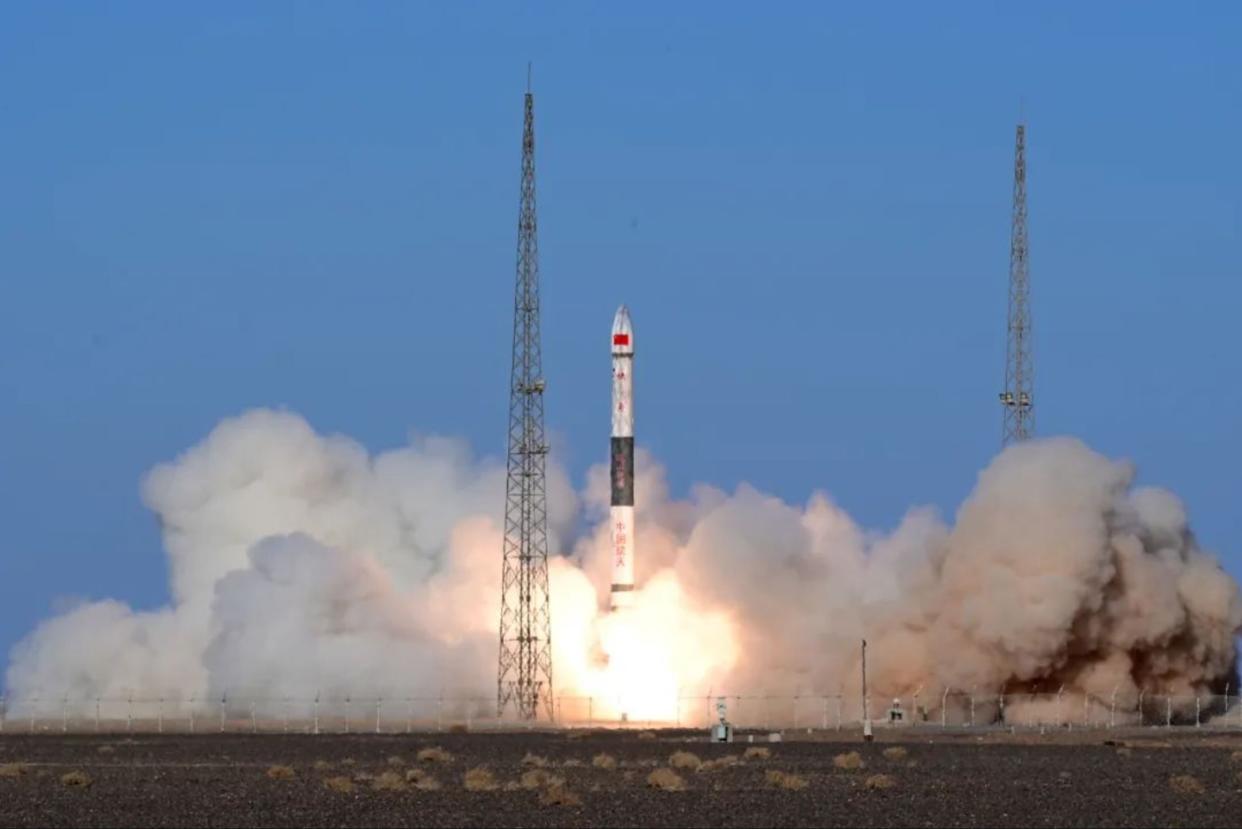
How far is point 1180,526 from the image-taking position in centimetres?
8225

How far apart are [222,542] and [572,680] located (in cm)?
1490

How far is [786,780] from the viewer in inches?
2007

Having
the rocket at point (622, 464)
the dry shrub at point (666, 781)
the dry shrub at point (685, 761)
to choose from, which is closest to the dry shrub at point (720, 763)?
the dry shrub at point (685, 761)

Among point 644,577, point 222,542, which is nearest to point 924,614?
point 644,577

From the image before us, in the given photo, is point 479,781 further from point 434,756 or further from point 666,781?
point 434,756

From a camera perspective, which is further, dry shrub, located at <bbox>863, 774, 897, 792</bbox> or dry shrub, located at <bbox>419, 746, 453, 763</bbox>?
dry shrub, located at <bbox>419, 746, 453, 763</bbox>

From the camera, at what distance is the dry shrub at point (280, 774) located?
5306 cm

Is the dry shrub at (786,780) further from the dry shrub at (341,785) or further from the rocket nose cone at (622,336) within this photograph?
the rocket nose cone at (622,336)

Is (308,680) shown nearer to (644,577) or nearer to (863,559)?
(644,577)

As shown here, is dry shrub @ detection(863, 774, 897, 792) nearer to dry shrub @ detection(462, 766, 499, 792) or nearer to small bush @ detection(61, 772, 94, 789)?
dry shrub @ detection(462, 766, 499, 792)

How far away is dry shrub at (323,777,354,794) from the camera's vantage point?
4850 cm

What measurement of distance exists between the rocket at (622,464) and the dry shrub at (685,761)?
2580 cm

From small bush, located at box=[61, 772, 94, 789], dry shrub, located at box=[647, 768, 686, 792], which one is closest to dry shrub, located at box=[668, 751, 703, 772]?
dry shrub, located at box=[647, 768, 686, 792]

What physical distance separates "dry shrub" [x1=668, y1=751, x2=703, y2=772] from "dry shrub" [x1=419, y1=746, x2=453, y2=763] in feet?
15.3
